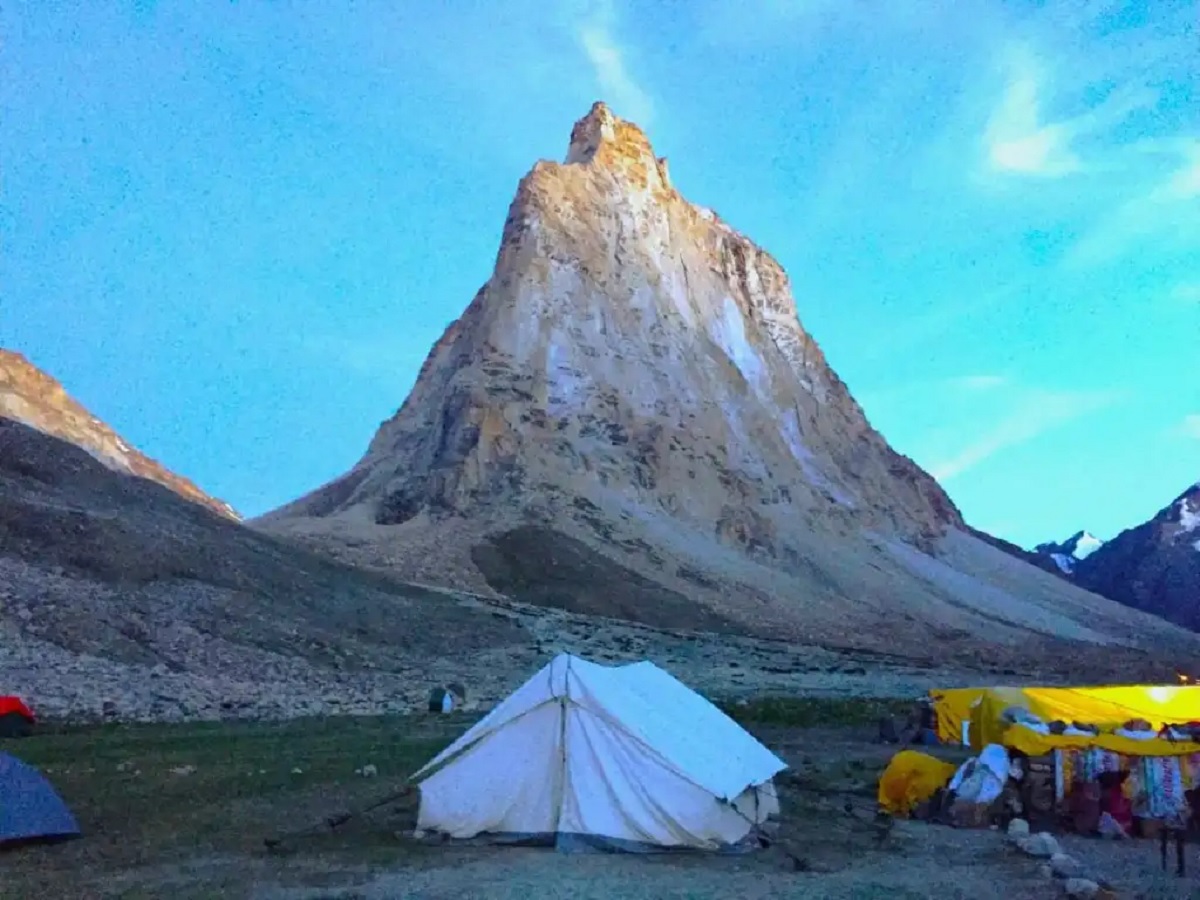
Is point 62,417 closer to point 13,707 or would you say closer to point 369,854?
point 13,707

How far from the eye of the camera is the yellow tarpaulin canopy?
39.2 feet

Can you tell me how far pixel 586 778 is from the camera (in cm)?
1056

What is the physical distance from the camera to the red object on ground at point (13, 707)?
17656mm

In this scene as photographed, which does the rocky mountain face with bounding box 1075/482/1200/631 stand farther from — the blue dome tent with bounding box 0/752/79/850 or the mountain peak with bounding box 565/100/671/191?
the blue dome tent with bounding box 0/752/79/850

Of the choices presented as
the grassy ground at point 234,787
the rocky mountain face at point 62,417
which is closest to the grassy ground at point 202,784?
the grassy ground at point 234,787

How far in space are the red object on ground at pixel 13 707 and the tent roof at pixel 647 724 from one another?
10.2 meters

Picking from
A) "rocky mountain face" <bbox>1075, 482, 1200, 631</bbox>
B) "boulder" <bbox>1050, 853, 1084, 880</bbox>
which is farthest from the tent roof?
"rocky mountain face" <bbox>1075, 482, 1200, 631</bbox>

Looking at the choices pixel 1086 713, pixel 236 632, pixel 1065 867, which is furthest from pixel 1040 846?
pixel 236 632

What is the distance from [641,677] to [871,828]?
3.11 meters

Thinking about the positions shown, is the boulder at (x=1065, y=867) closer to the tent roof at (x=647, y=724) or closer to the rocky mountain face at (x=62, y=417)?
the tent roof at (x=647, y=724)

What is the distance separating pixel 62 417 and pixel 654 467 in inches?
1820

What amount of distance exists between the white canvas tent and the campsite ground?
1.33ft

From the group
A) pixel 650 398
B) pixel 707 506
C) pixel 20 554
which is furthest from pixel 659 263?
pixel 20 554

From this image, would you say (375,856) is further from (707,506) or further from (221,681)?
→ (707,506)
